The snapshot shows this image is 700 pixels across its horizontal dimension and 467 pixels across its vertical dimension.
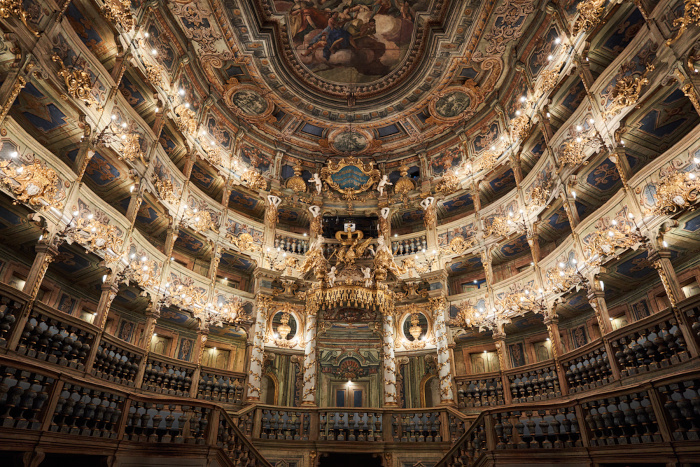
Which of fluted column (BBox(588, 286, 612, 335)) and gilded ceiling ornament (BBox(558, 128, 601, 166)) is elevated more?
gilded ceiling ornament (BBox(558, 128, 601, 166))

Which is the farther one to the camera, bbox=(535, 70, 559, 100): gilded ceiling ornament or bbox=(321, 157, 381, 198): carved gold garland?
bbox=(321, 157, 381, 198): carved gold garland

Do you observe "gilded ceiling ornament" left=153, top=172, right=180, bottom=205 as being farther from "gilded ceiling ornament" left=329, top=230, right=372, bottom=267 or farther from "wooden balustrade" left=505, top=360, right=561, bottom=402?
"wooden balustrade" left=505, top=360, right=561, bottom=402

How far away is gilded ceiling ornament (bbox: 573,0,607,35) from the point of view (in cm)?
1397

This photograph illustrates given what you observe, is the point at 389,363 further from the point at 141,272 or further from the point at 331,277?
the point at 141,272

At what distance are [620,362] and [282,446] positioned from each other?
11.4 meters

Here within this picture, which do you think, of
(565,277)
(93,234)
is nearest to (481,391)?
(565,277)

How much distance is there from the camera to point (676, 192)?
10.6 m

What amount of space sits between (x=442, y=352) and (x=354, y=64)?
16170 mm

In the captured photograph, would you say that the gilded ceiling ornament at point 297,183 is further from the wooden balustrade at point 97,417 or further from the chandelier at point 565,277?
the wooden balustrade at point 97,417

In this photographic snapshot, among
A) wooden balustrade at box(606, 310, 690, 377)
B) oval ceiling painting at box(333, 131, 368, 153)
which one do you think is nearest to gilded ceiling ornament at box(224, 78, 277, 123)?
oval ceiling painting at box(333, 131, 368, 153)

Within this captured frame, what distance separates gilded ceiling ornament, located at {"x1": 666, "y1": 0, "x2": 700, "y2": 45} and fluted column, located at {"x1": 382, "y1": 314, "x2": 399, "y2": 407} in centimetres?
1413

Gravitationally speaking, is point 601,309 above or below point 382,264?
below

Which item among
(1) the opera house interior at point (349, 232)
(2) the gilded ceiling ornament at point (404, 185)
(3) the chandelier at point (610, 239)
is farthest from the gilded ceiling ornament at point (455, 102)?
(3) the chandelier at point (610, 239)

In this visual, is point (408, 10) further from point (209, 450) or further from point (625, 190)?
point (209, 450)
